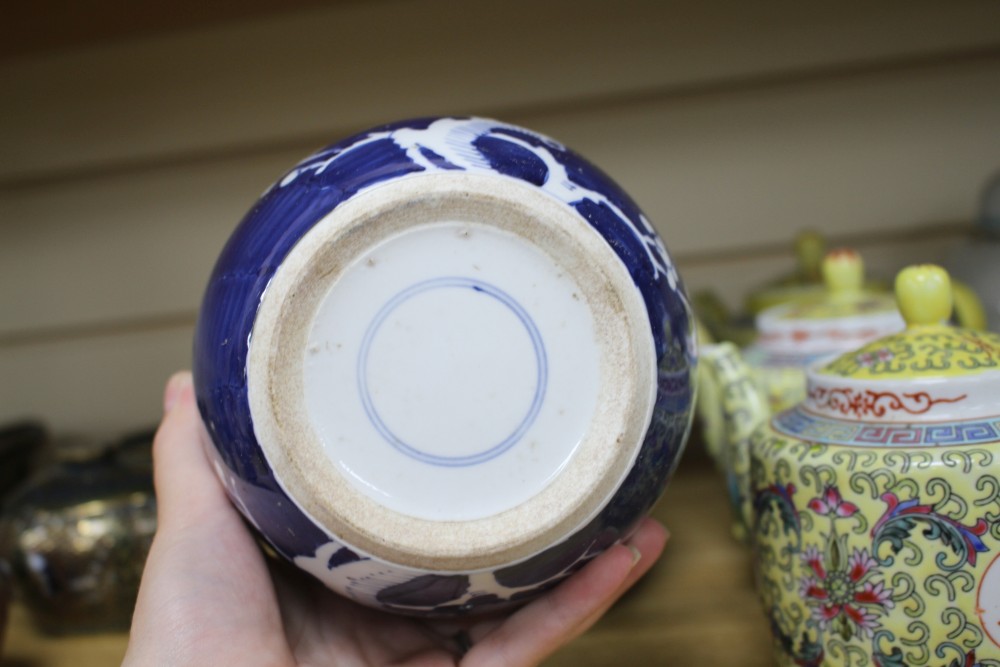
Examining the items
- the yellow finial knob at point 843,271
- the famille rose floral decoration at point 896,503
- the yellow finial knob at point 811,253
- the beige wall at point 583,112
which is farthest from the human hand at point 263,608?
the beige wall at point 583,112

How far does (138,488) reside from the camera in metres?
0.90

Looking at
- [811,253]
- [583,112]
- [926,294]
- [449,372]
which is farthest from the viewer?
[583,112]

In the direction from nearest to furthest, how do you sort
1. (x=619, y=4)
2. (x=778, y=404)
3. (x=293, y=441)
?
(x=293, y=441)
(x=778, y=404)
(x=619, y=4)

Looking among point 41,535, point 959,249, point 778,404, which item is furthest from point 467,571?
point 959,249

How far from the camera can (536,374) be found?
52cm

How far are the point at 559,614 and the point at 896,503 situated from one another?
0.23 metres

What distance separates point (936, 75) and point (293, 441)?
1114 mm

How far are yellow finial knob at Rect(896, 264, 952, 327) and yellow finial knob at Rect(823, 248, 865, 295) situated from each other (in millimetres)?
254

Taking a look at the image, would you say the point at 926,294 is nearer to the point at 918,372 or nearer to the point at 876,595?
the point at 918,372

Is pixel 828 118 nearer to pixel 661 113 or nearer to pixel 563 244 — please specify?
pixel 661 113

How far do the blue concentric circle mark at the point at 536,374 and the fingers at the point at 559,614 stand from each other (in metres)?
0.12

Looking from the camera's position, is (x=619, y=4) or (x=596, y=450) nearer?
(x=596, y=450)

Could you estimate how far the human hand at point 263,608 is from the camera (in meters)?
0.55

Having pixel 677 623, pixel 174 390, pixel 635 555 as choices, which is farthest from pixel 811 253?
pixel 174 390
